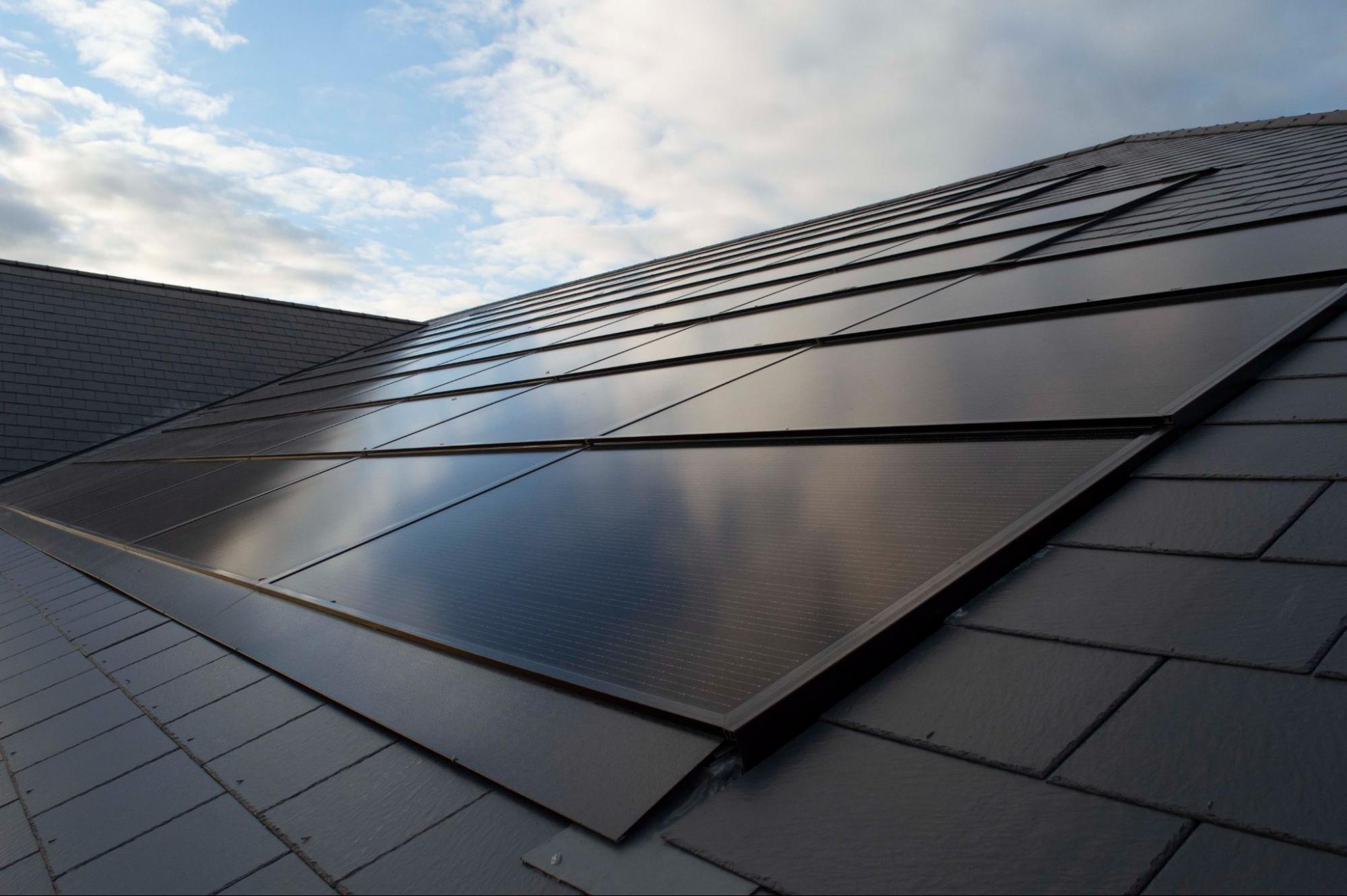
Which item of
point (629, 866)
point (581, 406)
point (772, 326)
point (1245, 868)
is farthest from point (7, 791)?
point (772, 326)

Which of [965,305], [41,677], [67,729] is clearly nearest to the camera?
[67,729]

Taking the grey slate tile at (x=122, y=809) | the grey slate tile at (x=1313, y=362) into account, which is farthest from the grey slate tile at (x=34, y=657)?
the grey slate tile at (x=1313, y=362)

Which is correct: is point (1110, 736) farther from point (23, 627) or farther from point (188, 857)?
point (23, 627)

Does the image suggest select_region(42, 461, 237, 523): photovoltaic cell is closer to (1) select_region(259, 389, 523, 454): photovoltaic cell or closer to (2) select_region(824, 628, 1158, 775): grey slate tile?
(1) select_region(259, 389, 523, 454): photovoltaic cell

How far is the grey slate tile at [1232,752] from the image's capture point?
4.19ft

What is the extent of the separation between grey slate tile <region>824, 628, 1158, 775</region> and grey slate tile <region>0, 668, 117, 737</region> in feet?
10.5

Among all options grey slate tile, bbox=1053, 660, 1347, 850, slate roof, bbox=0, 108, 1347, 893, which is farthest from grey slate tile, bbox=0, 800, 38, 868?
grey slate tile, bbox=1053, 660, 1347, 850

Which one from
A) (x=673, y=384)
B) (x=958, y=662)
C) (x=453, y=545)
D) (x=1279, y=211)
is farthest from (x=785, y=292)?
(x=958, y=662)

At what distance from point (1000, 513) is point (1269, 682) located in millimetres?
858

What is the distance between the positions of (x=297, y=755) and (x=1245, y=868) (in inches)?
88.9

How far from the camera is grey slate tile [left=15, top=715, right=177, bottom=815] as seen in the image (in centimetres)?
255

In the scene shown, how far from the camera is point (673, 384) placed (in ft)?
18.5

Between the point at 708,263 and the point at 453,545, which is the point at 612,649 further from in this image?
the point at 708,263

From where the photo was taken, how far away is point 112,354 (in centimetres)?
1523
